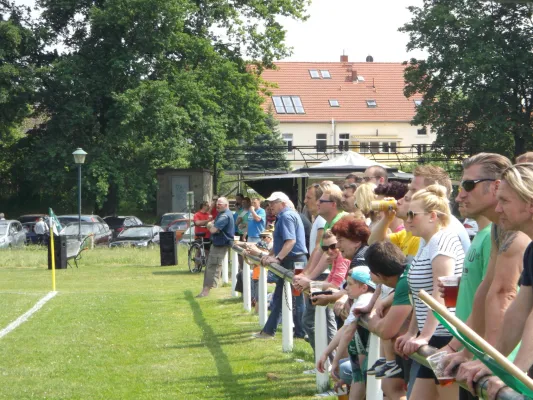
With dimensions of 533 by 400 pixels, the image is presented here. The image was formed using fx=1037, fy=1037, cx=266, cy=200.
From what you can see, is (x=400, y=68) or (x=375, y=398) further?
(x=400, y=68)

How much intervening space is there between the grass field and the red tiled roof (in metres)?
63.0

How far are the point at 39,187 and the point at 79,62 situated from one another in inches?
273

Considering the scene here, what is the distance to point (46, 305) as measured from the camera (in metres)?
19.3

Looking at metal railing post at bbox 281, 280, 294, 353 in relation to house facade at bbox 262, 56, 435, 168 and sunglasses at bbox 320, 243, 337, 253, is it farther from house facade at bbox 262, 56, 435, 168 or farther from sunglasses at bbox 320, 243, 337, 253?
house facade at bbox 262, 56, 435, 168

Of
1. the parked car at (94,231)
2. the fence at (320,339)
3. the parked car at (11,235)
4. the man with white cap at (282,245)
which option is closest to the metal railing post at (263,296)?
the fence at (320,339)

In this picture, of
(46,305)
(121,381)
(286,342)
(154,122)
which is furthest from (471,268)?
(154,122)

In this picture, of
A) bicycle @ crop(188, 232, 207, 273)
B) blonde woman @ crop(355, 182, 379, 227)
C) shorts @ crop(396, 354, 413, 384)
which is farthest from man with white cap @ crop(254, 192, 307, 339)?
bicycle @ crop(188, 232, 207, 273)

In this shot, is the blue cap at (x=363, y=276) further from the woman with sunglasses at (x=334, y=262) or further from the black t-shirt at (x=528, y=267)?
the black t-shirt at (x=528, y=267)

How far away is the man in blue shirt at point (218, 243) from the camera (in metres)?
20.3

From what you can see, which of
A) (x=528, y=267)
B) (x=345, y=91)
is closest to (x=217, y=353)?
(x=528, y=267)

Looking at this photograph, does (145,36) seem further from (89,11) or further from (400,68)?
(400,68)

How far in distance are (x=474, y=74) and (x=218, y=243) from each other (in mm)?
30562

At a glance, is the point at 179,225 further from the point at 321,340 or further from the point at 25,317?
the point at 321,340

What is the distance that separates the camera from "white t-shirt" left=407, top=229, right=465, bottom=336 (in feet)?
20.0
